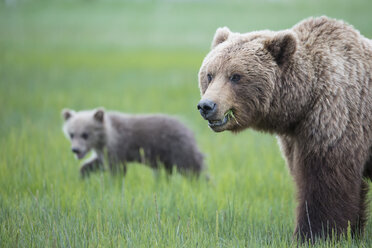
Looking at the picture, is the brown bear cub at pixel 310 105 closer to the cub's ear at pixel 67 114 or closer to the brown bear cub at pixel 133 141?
the brown bear cub at pixel 133 141

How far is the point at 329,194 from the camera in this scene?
4.00 meters

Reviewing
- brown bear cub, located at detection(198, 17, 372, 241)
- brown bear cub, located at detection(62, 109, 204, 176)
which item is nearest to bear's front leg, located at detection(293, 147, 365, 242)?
brown bear cub, located at detection(198, 17, 372, 241)

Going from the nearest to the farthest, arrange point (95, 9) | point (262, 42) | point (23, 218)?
point (262, 42) < point (23, 218) < point (95, 9)

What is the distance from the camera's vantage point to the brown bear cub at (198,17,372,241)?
4012mm

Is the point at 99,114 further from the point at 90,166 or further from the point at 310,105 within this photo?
the point at 310,105

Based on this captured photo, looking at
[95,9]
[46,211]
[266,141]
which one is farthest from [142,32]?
[46,211]

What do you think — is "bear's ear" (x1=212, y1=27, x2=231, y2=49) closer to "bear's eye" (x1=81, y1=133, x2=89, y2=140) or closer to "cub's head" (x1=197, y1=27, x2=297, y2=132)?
"cub's head" (x1=197, y1=27, x2=297, y2=132)

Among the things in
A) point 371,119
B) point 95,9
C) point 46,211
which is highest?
point 95,9

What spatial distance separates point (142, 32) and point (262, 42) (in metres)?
26.3

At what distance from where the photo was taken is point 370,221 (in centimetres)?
504

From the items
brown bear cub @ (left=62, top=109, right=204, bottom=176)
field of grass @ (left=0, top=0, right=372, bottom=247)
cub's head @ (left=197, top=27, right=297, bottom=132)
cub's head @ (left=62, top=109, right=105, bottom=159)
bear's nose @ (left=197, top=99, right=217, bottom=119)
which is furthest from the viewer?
cub's head @ (left=62, top=109, right=105, bottom=159)

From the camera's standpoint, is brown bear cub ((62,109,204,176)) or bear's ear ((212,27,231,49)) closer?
bear's ear ((212,27,231,49))

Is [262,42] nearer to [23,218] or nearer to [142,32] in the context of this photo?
[23,218]

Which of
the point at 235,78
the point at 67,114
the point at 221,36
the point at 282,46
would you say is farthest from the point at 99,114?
the point at 282,46
